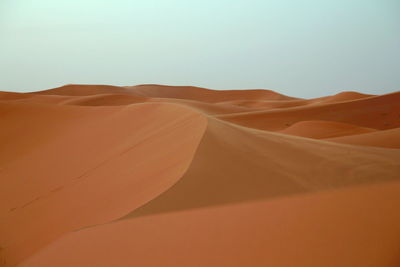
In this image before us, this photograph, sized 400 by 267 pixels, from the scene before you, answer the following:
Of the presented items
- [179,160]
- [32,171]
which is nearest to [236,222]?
[179,160]

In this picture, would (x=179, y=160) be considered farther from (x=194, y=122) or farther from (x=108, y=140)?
(x=108, y=140)

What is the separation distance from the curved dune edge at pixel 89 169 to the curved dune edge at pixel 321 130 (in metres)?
5.96

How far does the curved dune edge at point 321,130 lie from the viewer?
13168 mm

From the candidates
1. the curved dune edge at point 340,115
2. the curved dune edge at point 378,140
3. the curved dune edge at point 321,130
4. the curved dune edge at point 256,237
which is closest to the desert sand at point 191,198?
the curved dune edge at point 256,237

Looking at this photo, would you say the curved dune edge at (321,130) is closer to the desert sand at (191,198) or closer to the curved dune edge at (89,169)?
the desert sand at (191,198)

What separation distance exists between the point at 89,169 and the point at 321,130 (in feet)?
32.3

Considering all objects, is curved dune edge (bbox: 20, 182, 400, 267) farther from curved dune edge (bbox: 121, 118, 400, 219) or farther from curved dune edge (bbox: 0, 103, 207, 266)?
curved dune edge (bbox: 0, 103, 207, 266)

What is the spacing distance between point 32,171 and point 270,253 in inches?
230

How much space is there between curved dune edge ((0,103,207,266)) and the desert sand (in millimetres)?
26

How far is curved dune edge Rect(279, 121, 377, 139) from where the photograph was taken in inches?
518

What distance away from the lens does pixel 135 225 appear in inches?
128

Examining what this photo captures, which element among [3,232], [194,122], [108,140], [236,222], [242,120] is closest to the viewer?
[236,222]

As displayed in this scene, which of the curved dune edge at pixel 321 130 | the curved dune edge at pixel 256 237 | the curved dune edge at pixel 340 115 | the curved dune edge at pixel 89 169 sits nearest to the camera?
the curved dune edge at pixel 256 237

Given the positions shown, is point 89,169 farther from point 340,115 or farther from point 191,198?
point 340,115
